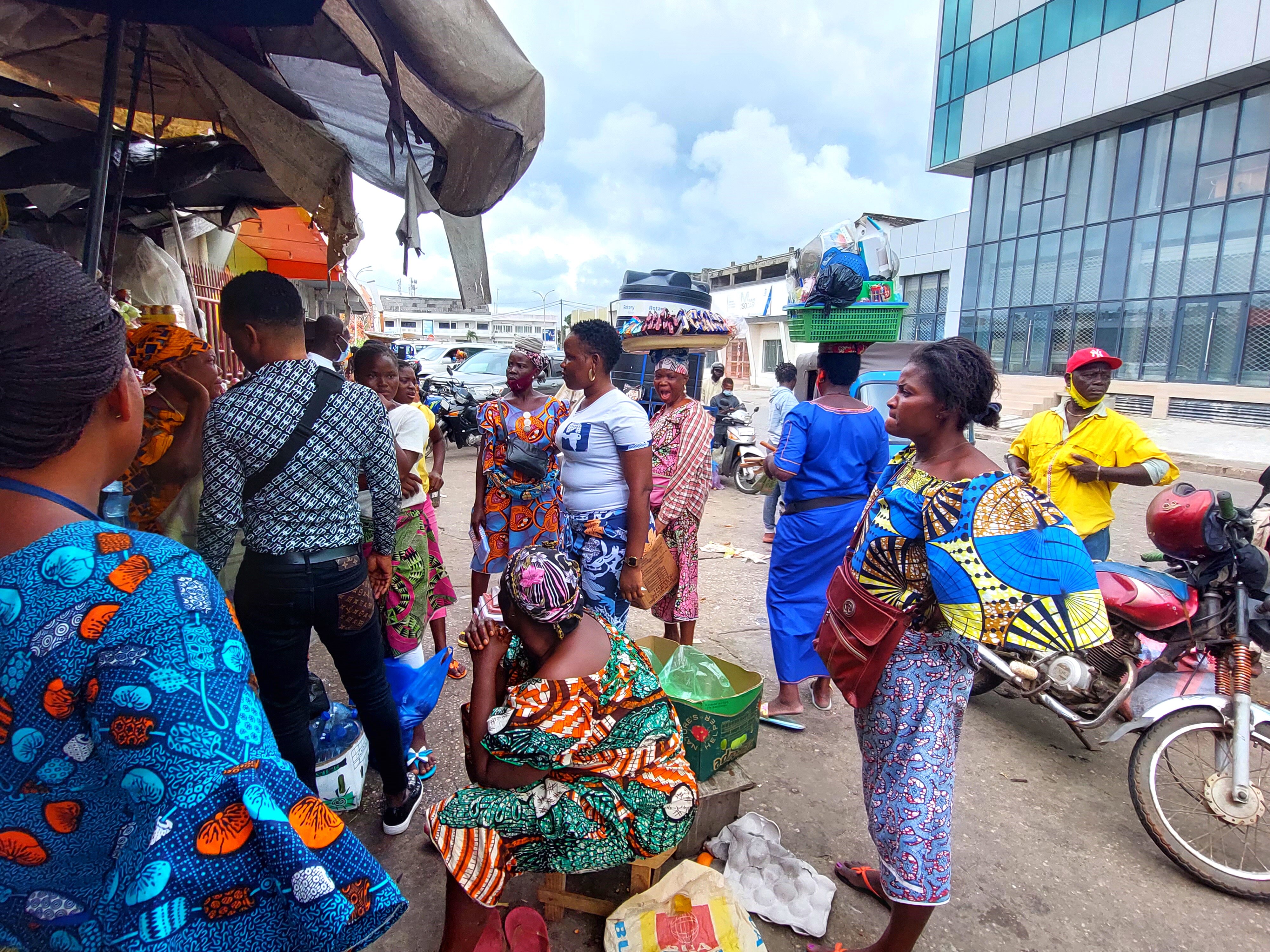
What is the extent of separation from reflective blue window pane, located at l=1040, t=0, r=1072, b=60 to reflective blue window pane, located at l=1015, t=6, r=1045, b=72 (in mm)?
121

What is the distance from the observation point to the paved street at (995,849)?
88.0 inches

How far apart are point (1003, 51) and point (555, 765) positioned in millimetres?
27312

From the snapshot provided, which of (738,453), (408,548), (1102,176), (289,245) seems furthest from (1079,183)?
(408,548)

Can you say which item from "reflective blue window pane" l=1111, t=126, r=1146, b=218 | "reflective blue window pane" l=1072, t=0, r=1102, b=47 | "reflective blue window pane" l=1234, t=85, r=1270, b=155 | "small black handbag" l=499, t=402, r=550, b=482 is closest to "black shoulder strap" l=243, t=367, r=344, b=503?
"small black handbag" l=499, t=402, r=550, b=482

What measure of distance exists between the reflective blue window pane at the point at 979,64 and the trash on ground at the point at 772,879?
2666 cm

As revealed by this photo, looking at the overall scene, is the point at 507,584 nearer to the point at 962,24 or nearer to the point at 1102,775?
the point at 1102,775

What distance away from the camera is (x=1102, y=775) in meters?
3.16

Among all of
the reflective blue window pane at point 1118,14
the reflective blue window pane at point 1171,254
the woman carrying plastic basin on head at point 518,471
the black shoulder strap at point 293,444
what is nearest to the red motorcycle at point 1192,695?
the woman carrying plastic basin on head at point 518,471

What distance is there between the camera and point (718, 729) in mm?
2502

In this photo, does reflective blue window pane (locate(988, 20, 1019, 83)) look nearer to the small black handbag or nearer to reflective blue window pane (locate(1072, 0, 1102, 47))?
reflective blue window pane (locate(1072, 0, 1102, 47))

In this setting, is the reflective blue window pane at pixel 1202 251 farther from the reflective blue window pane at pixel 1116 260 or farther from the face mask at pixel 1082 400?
the face mask at pixel 1082 400

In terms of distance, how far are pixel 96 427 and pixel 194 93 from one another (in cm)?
263

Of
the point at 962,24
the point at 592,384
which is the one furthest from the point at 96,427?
the point at 962,24

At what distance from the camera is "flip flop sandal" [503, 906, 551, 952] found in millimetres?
1932
